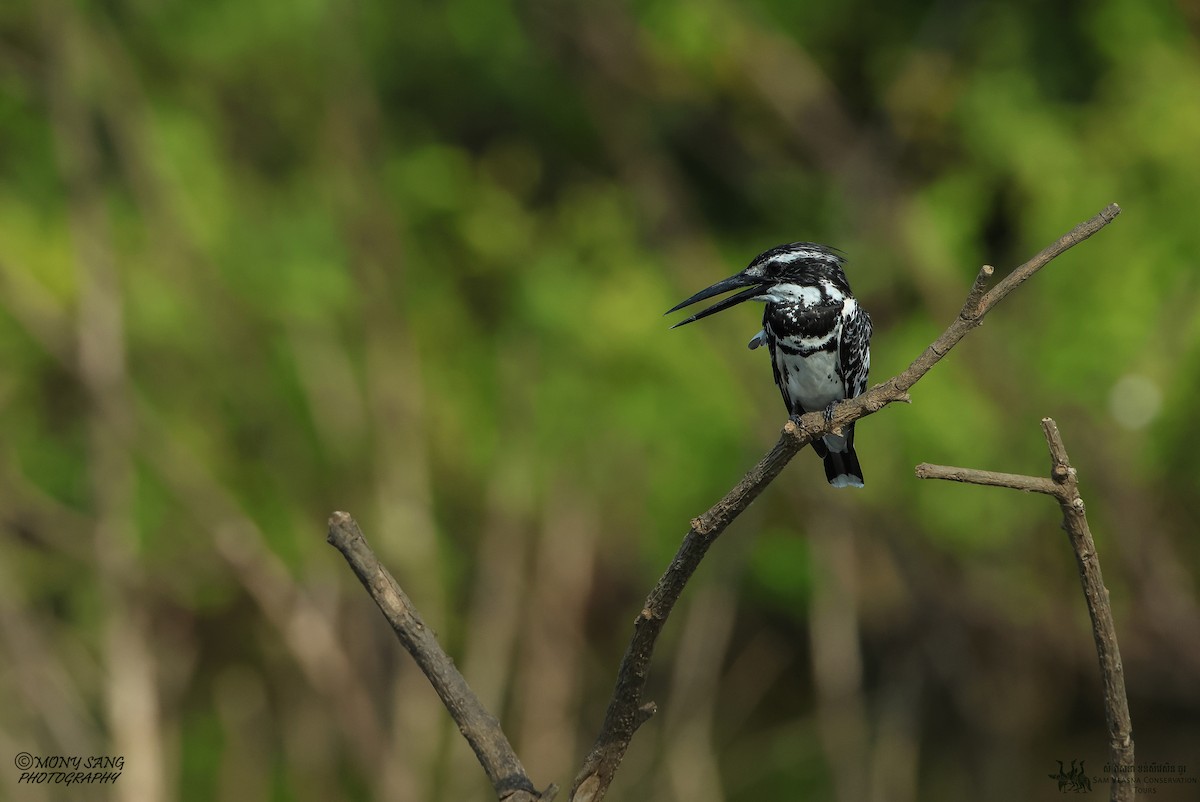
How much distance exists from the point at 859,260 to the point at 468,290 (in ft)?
12.8

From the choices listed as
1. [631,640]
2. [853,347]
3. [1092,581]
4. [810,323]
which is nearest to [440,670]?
[631,640]

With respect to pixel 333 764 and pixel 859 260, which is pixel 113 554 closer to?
pixel 333 764

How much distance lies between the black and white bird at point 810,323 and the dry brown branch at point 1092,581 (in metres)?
1.34

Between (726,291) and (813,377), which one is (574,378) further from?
(726,291)

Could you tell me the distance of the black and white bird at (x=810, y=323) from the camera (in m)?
3.39

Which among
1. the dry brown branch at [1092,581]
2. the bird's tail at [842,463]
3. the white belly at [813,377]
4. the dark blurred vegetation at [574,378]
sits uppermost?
A: the dark blurred vegetation at [574,378]

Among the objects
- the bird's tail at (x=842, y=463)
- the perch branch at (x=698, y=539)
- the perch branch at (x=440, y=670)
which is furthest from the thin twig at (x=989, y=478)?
the bird's tail at (x=842, y=463)

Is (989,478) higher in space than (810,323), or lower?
lower

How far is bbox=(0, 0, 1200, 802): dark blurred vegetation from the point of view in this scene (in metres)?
7.21

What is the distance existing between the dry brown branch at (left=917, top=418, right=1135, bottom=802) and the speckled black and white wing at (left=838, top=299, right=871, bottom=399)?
1632mm

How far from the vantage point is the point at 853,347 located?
3.65 metres

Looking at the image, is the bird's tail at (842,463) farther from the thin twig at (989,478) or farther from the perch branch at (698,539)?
the thin twig at (989,478)

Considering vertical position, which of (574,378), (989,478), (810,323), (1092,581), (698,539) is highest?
(574,378)

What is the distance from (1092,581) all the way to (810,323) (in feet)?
5.56
